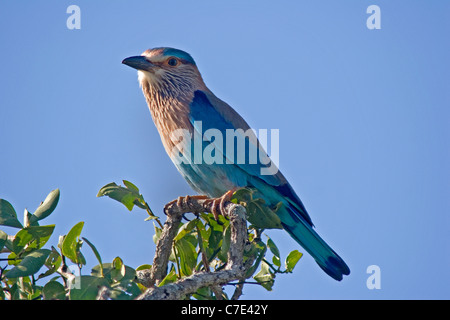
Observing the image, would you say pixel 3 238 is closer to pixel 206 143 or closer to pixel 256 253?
pixel 256 253

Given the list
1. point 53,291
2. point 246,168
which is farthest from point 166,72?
point 53,291

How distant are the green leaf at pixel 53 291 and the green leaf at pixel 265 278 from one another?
4.00 feet

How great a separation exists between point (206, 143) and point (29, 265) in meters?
2.23

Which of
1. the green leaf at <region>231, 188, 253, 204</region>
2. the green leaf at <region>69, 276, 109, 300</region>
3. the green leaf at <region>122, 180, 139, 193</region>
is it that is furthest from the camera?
the green leaf at <region>231, 188, 253, 204</region>

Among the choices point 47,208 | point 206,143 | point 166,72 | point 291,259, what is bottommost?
point 291,259

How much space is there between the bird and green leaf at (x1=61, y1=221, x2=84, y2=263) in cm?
138

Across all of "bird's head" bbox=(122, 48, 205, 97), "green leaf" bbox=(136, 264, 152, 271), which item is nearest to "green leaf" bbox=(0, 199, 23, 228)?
"green leaf" bbox=(136, 264, 152, 271)

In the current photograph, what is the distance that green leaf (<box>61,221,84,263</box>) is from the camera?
120 inches

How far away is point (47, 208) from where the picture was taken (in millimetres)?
3199

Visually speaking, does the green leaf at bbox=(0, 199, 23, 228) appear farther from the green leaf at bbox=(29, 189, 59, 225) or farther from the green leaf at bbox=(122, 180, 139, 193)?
the green leaf at bbox=(122, 180, 139, 193)

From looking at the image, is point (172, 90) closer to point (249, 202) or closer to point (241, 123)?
point (241, 123)

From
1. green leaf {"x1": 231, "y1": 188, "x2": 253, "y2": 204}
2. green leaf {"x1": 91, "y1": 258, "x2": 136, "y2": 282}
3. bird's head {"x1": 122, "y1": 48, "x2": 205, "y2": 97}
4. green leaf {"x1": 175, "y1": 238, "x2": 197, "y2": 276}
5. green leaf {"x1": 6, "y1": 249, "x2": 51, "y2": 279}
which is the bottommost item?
green leaf {"x1": 175, "y1": 238, "x2": 197, "y2": 276}

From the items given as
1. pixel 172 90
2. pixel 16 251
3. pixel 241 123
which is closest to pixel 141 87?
pixel 172 90
